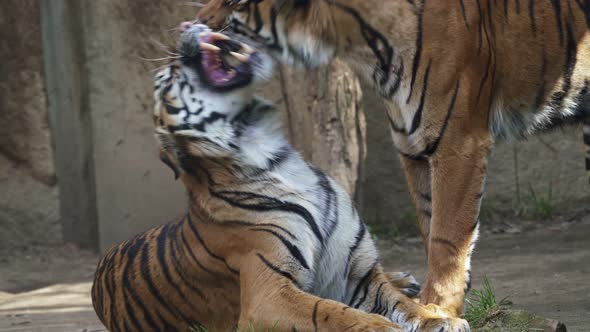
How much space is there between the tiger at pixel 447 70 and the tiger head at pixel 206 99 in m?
0.39

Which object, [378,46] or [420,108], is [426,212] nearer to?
[420,108]

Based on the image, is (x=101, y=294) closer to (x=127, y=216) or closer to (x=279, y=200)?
(x=279, y=200)

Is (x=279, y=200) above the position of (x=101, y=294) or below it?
above

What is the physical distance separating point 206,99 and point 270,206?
441 millimetres

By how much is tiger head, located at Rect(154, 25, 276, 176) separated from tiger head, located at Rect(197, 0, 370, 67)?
357mm

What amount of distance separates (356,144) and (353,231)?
7.87ft

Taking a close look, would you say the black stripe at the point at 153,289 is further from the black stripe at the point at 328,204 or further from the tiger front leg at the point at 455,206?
the tiger front leg at the point at 455,206

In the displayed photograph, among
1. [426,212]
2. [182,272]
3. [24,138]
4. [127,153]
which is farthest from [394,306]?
[24,138]

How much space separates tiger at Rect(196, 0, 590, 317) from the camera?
336 centimetres

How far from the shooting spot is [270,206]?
3180 millimetres

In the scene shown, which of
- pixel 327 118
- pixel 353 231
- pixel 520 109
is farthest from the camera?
pixel 327 118

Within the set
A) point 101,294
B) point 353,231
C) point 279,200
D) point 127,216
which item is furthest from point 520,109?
point 127,216

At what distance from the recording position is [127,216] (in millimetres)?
7047

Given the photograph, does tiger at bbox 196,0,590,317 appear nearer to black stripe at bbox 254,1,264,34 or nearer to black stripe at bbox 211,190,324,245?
black stripe at bbox 254,1,264,34
